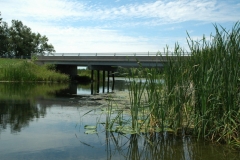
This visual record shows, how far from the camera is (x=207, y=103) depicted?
6.88m

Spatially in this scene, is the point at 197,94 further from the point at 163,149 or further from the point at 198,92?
the point at 163,149

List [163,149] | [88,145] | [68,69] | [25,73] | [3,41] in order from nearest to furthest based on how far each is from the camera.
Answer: [163,149]
[88,145]
[25,73]
[68,69]
[3,41]

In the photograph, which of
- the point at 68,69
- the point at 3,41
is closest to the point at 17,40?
the point at 3,41

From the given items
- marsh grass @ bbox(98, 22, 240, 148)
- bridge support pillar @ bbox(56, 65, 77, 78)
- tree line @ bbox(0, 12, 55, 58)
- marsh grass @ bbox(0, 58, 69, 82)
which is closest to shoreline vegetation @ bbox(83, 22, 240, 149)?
marsh grass @ bbox(98, 22, 240, 148)

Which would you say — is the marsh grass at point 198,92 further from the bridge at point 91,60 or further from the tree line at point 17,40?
the tree line at point 17,40

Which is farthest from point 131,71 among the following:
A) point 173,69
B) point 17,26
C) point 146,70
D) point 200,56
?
point 17,26

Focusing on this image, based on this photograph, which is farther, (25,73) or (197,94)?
(25,73)

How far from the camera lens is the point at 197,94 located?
7059mm

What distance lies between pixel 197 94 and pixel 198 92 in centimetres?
10

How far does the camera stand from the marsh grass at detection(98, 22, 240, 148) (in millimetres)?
6586

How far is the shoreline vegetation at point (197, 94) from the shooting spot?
6.59 m

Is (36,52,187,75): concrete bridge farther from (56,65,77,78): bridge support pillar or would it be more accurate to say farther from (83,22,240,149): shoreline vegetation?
(83,22,240,149): shoreline vegetation

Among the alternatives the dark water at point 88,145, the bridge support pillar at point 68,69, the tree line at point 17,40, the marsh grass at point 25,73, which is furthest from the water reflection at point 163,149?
the tree line at point 17,40

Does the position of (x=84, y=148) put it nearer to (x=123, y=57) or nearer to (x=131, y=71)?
(x=131, y=71)
